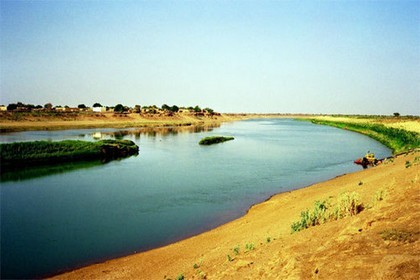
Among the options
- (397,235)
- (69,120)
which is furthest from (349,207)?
(69,120)

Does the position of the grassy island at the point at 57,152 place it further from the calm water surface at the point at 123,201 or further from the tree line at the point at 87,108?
the tree line at the point at 87,108

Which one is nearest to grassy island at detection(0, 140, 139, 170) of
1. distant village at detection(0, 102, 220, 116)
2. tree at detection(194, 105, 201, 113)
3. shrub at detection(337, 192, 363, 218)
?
shrub at detection(337, 192, 363, 218)

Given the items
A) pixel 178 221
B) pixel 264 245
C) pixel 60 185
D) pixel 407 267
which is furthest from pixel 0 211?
pixel 407 267

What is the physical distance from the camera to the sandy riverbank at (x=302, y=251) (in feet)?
22.7

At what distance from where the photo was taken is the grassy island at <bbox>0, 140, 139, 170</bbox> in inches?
1294

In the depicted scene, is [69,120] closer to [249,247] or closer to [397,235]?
[249,247]

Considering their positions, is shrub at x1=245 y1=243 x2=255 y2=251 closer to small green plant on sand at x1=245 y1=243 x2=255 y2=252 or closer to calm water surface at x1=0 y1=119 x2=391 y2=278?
small green plant on sand at x1=245 y1=243 x2=255 y2=252

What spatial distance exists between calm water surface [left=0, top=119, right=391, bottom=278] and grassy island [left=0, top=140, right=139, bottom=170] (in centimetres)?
257

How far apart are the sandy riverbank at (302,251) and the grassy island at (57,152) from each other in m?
25.3

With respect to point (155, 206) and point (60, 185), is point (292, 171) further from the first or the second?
point (60, 185)

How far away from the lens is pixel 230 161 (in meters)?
39.6

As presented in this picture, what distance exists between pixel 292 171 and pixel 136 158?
65.2 feet

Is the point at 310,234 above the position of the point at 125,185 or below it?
above

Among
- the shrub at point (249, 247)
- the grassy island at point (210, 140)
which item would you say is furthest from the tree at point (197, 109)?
the shrub at point (249, 247)
